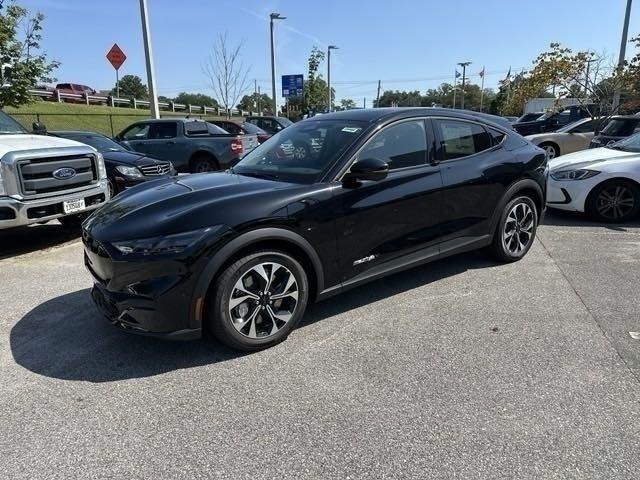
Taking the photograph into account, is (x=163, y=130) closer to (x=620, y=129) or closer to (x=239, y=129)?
(x=239, y=129)

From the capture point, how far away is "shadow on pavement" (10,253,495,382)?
10.5ft

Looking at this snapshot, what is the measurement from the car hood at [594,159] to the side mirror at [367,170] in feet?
15.9

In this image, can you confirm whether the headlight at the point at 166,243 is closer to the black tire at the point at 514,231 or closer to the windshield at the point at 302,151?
the windshield at the point at 302,151

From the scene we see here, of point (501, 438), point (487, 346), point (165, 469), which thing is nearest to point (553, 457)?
point (501, 438)

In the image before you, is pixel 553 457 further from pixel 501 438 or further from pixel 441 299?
pixel 441 299

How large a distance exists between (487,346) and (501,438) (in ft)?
3.36

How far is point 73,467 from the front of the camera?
7.57 ft

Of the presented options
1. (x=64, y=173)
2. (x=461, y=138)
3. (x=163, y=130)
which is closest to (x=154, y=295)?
(x=461, y=138)

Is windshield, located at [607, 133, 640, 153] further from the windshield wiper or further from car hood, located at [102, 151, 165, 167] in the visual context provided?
car hood, located at [102, 151, 165, 167]

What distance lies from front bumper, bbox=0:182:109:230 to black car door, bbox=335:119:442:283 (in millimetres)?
3959

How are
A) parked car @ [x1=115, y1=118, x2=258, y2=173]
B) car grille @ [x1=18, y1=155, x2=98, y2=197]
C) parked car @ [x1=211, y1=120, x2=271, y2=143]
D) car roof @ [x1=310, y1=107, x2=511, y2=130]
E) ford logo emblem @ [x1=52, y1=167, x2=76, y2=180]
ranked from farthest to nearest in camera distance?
parked car @ [x1=211, y1=120, x2=271, y2=143] < parked car @ [x1=115, y1=118, x2=258, y2=173] < ford logo emblem @ [x1=52, y1=167, x2=76, y2=180] < car grille @ [x1=18, y1=155, x2=98, y2=197] < car roof @ [x1=310, y1=107, x2=511, y2=130]

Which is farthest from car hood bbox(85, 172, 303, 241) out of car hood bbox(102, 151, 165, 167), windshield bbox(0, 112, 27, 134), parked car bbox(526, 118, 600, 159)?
parked car bbox(526, 118, 600, 159)

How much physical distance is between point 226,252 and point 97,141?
766 centimetres

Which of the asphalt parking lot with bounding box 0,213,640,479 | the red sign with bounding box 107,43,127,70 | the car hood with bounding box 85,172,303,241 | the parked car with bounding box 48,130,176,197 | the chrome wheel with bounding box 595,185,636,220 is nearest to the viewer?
the asphalt parking lot with bounding box 0,213,640,479
